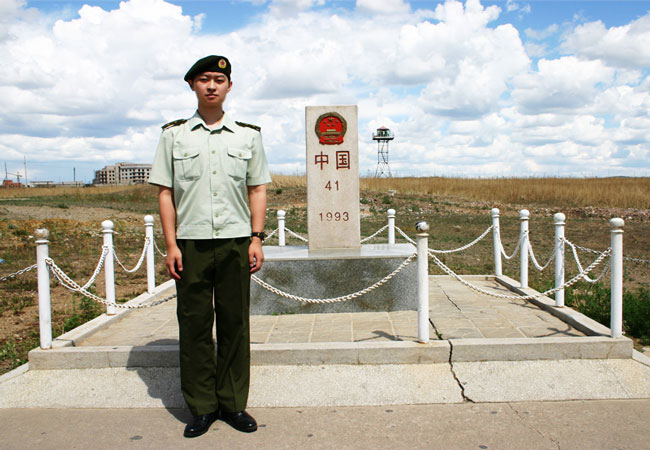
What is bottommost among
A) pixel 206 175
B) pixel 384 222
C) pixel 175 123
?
pixel 384 222

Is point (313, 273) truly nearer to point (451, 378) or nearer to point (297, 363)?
point (297, 363)

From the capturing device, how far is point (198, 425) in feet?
11.7

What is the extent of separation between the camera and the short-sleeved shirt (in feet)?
11.6

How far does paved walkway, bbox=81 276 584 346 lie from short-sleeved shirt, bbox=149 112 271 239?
2.04 m

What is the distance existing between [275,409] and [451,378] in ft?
4.67

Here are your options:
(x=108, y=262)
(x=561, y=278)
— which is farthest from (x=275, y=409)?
(x=561, y=278)

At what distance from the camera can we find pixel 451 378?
174 inches

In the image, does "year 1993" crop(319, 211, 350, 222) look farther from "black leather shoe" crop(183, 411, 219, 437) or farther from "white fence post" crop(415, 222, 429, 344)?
"black leather shoe" crop(183, 411, 219, 437)

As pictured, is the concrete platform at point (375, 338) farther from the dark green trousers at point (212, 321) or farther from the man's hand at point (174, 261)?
the man's hand at point (174, 261)

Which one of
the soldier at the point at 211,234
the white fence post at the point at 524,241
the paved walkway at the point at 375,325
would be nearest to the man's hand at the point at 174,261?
the soldier at the point at 211,234

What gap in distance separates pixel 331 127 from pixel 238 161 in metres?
3.64

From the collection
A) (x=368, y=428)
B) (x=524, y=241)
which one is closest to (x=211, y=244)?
(x=368, y=428)

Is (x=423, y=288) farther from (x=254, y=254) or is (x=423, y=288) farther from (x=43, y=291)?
(x=43, y=291)

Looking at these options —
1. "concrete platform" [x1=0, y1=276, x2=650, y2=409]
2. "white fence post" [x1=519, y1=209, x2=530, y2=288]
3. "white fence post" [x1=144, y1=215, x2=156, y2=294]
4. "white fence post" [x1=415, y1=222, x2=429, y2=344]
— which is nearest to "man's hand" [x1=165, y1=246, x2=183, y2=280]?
"concrete platform" [x1=0, y1=276, x2=650, y2=409]
